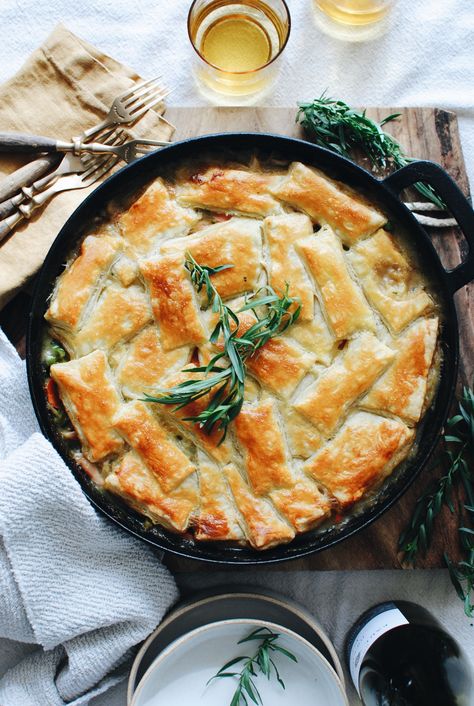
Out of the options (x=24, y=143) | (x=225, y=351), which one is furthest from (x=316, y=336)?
(x=24, y=143)

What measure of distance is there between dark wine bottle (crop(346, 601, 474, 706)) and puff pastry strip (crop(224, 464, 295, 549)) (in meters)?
0.67

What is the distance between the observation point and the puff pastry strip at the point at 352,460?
7.09 ft

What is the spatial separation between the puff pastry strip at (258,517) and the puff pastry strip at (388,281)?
2.21 ft

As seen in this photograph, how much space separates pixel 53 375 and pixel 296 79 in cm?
153

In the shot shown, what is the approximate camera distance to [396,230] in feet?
7.63

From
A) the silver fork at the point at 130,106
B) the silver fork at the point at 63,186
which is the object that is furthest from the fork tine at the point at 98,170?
the silver fork at the point at 130,106

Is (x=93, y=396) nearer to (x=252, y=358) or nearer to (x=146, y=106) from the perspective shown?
(x=252, y=358)

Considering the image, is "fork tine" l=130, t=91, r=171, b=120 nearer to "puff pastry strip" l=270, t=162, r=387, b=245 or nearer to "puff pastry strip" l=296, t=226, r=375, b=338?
"puff pastry strip" l=270, t=162, r=387, b=245

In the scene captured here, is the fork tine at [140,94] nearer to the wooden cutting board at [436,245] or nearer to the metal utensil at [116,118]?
the metal utensil at [116,118]

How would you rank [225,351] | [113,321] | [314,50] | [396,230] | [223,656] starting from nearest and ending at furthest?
[225,351] < [113,321] < [396,230] < [223,656] < [314,50]

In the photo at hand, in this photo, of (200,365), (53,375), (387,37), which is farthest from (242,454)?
(387,37)

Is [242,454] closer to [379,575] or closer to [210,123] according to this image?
[379,575]

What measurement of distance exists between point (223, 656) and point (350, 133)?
1904mm

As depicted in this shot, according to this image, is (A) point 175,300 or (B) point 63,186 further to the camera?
(B) point 63,186
